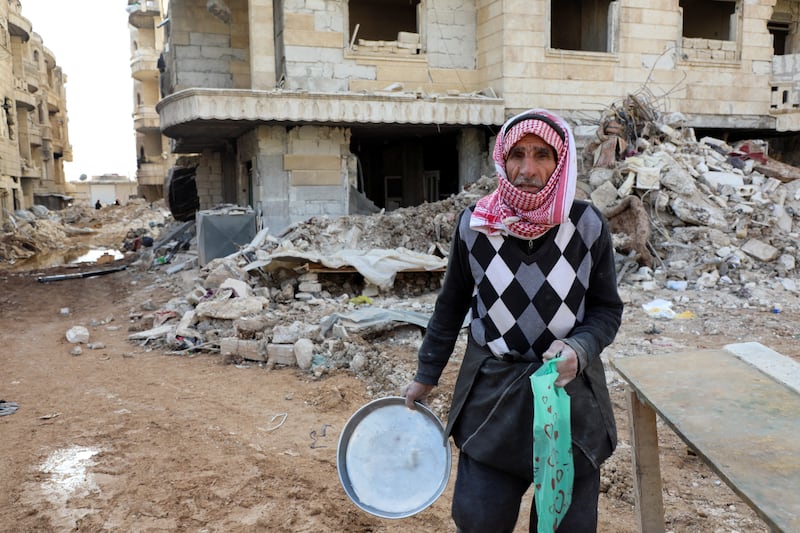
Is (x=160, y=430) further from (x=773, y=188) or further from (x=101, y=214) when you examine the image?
(x=101, y=214)

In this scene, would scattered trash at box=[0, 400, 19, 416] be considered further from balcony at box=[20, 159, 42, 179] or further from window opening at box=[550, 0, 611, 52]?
balcony at box=[20, 159, 42, 179]

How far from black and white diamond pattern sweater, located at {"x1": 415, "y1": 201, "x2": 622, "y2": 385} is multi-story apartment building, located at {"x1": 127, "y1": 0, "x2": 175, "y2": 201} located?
3477 cm

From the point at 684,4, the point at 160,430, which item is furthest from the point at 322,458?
the point at 684,4

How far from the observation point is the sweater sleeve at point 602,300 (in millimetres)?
1905

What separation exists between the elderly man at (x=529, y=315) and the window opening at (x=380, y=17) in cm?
1497

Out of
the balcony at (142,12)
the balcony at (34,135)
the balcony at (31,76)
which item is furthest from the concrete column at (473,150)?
the balcony at (31,76)

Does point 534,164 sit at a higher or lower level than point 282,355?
higher

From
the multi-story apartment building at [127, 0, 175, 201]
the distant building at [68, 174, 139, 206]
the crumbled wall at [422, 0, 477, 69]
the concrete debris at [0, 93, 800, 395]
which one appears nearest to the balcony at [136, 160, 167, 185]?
the multi-story apartment building at [127, 0, 175, 201]

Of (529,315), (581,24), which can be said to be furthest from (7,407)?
(581,24)

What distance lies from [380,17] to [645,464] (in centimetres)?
1557

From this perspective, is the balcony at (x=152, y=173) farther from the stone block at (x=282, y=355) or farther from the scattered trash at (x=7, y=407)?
the scattered trash at (x=7, y=407)

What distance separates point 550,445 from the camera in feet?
5.85

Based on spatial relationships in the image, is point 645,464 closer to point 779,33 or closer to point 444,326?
point 444,326

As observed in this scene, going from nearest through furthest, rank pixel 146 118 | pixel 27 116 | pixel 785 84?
pixel 785 84
pixel 27 116
pixel 146 118
